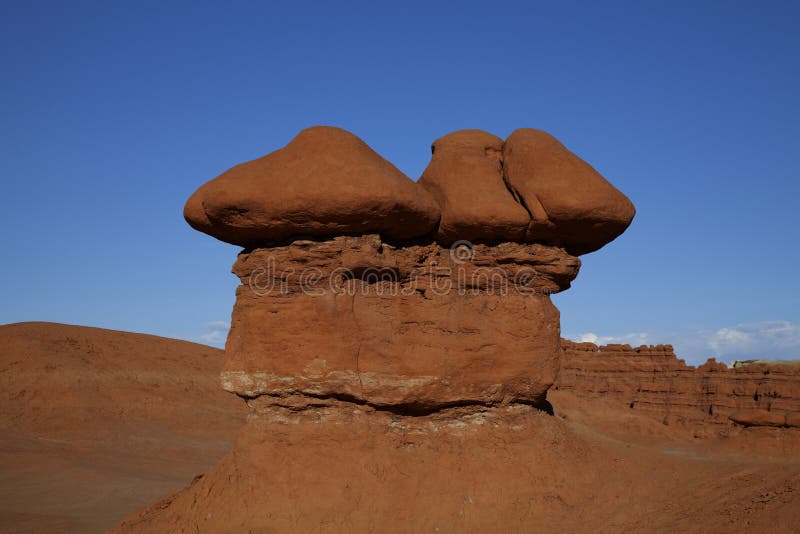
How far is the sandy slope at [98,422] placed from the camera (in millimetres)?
13844

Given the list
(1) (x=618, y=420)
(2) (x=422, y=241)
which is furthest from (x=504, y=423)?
(1) (x=618, y=420)

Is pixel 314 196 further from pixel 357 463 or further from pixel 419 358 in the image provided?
pixel 357 463

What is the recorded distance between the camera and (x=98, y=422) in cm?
2156

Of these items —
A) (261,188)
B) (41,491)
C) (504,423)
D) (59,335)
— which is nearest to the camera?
(261,188)

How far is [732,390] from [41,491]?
85.0 ft

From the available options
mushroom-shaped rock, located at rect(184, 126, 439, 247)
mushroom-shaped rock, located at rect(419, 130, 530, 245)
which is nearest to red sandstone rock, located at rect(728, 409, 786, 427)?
mushroom-shaped rock, located at rect(419, 130, 530, 245)

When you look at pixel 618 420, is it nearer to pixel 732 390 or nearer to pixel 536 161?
pixel 732 390

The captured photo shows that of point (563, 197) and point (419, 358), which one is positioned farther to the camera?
point (563, 197)

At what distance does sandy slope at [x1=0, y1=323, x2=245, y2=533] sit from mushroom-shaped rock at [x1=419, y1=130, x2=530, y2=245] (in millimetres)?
8309

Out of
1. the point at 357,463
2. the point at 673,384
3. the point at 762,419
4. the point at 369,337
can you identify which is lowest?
the point at 357,463

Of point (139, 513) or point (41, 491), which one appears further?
point (41, 491)

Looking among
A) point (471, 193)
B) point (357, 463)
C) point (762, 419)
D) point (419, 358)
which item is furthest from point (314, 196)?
point (762, 419)

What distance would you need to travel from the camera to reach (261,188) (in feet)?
24.2

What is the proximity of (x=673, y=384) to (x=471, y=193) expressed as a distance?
2671cm
